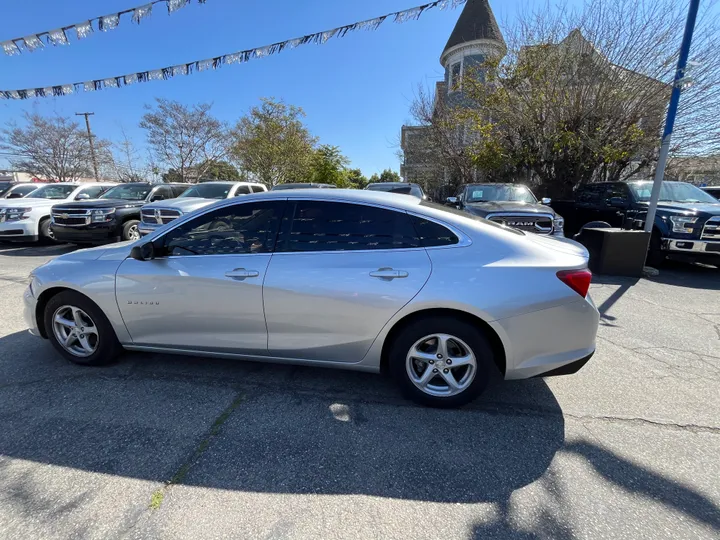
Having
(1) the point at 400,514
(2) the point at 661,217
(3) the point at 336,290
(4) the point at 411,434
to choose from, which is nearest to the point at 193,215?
(3) the point at 336,290

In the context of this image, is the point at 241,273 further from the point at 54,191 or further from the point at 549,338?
the point at 54,191

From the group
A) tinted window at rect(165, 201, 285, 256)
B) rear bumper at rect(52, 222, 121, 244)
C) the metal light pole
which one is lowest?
rear bumper at rect(52, 222, 121, 244)

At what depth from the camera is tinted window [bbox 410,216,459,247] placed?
8.29 ft

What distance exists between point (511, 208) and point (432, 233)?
5.31 metres

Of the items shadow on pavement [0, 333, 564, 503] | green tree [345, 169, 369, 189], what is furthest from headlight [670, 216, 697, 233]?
green tree [345, 169, 369, 189]

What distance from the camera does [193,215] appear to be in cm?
291

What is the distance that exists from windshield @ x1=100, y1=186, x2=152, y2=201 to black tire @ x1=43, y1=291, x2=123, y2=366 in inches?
301

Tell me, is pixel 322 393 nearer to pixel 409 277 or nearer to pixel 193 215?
pixel 409 277

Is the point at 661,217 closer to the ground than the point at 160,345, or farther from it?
farther from it

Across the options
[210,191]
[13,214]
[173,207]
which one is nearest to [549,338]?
[173,207]

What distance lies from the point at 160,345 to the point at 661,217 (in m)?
8.70

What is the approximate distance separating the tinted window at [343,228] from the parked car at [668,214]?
6.93 m

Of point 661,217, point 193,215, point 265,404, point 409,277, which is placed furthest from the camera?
point 661,217

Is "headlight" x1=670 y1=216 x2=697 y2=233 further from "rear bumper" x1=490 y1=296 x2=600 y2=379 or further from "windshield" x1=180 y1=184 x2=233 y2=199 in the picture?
"windshield" x1=180 y1=184 x2=233 y2=199
